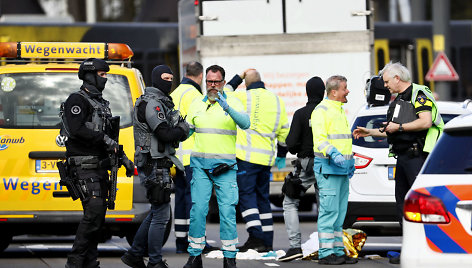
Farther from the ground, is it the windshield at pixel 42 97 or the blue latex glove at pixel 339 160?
the windshield at pixel 42 97

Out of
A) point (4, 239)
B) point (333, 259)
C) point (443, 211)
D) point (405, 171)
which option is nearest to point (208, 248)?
point (333, 259)

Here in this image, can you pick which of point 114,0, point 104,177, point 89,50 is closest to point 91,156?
point 104,177

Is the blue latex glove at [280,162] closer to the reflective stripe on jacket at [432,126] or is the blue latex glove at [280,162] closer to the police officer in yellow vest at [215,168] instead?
the police officer in yellow vest at [215,168]

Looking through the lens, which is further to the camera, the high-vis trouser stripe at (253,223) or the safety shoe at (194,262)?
the high-vis trouser stripe at (253,223)

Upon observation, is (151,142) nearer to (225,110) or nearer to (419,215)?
(225,110)

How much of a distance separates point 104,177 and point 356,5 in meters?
6.75

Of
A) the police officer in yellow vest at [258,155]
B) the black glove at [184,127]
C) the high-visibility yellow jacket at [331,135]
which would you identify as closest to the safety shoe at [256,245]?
the police officer in yellow vest at [258,155]

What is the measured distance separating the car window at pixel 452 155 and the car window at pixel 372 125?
4.47 m

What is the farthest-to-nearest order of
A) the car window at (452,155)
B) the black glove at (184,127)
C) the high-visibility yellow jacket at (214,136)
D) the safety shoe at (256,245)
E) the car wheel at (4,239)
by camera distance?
the safety shoe at (256,245)
the car wheel at (4,239)
the high-visibility yellow jacket at (214,136)
the black glove at (184,127)
the car window at (452,155)

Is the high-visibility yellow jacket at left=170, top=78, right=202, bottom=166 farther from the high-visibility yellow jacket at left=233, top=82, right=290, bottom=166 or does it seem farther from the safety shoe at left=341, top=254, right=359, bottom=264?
the safety shoe at left=341, top=254, right=359, bottom=264

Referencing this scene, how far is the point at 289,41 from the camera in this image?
15.0m

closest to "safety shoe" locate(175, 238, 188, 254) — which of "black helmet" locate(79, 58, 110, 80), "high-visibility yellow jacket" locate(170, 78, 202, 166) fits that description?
"high-visibility yellow jacket" locate(170, 78, 202, 166)

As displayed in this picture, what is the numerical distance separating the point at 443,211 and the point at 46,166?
4920 millimetres

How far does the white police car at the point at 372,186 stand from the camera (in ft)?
35.9
